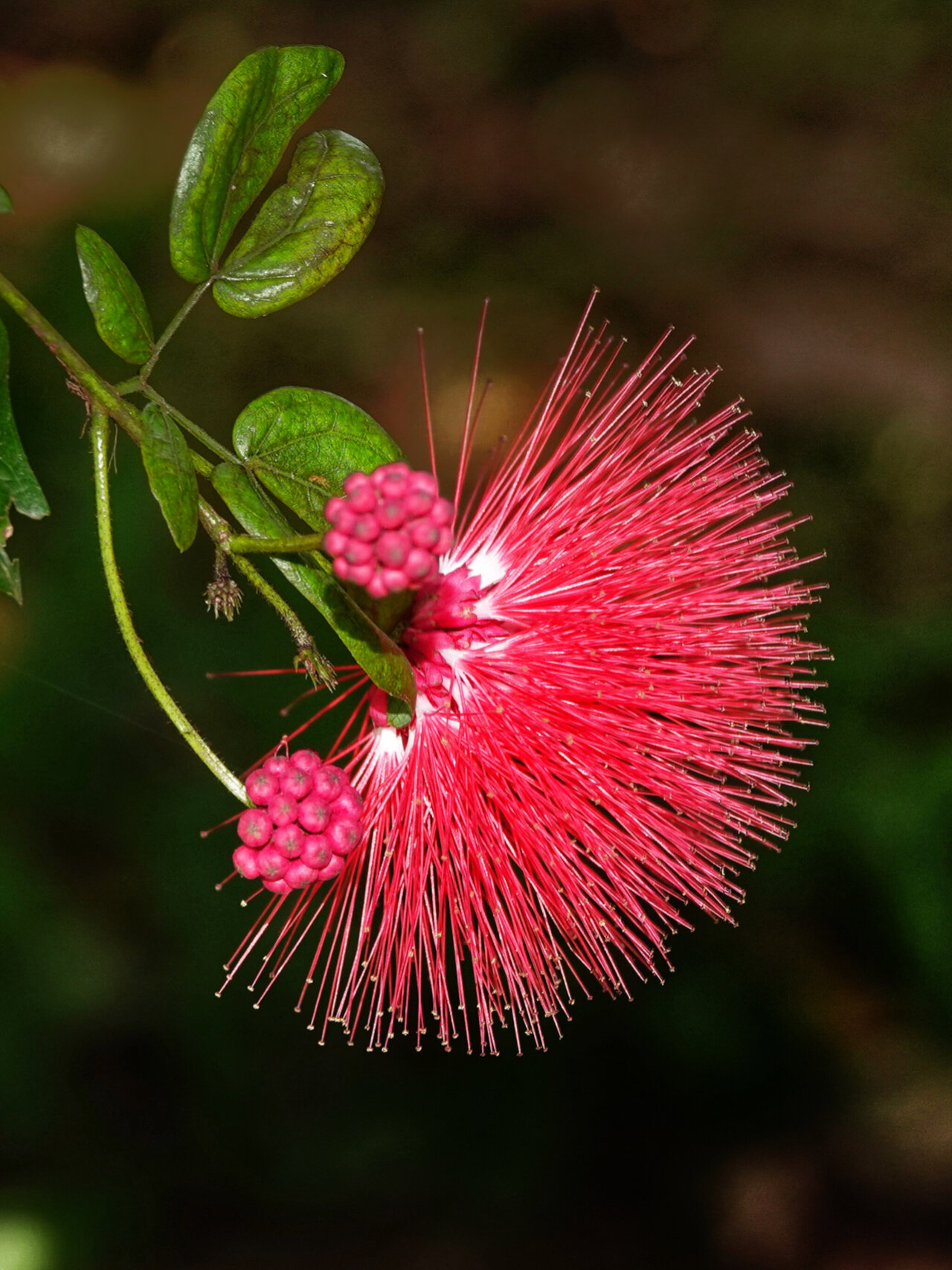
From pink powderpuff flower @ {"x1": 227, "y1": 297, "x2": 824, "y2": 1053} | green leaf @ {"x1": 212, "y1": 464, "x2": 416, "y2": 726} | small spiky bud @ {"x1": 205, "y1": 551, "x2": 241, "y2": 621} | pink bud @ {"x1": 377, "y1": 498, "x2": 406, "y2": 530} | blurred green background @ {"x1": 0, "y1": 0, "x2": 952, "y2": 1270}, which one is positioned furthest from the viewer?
blurred green background @ {"x1": 0, "y1": 0, "x2": 952, "y2": 1270}

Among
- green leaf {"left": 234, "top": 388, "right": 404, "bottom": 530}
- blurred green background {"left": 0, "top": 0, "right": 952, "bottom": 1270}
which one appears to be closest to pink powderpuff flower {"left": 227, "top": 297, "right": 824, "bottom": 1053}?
green leaf {"left": 234, "top": 388, "right": 404, "bottom": 530}

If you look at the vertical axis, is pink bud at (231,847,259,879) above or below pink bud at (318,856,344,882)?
below

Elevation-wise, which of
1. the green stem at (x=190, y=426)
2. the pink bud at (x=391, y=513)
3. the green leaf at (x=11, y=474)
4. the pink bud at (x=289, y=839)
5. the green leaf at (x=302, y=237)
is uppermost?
the green leaf at (x=302, y=237)

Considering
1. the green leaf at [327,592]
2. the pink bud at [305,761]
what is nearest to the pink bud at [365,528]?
the green leaf at [327,592]

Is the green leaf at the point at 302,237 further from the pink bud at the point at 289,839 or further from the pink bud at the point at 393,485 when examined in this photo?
the pink bud at the point at 289,839

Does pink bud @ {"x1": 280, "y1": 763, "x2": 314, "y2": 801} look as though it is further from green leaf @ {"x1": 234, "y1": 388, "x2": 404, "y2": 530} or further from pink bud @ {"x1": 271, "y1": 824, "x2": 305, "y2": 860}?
green leaf @ {"x1": 234, "y1": 388, "x2": 404, "y2": 530}

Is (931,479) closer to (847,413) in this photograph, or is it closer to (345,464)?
(847,413)

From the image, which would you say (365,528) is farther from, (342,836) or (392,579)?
(342,836)
